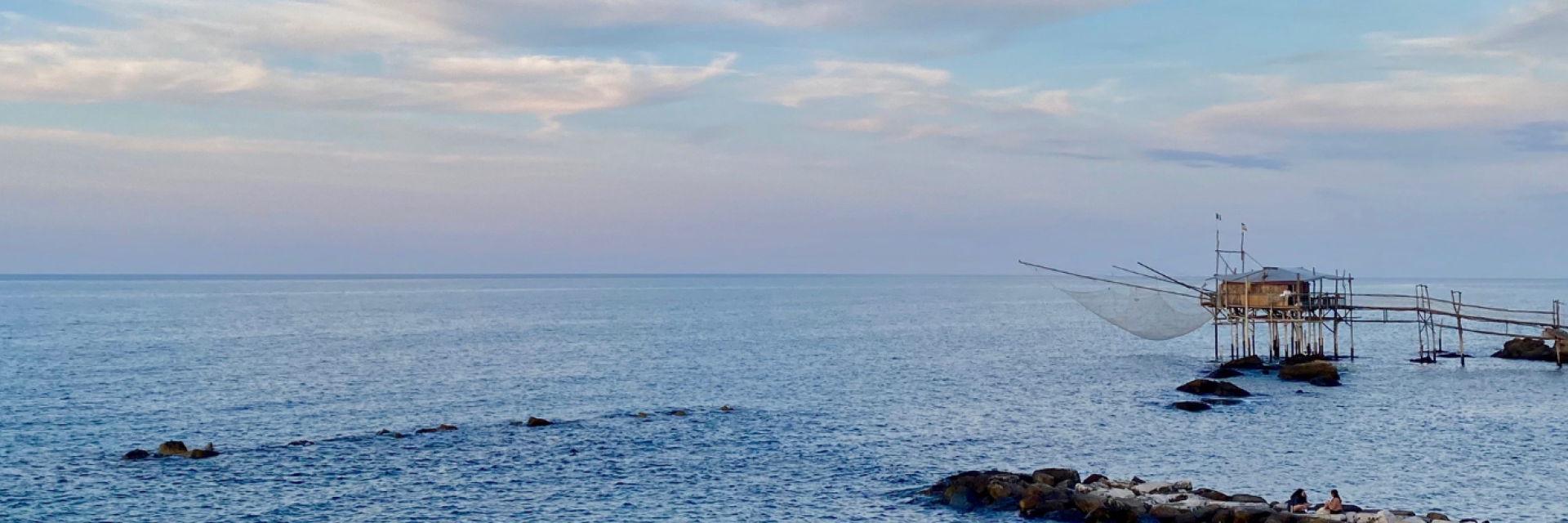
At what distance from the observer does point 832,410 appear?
5666cm

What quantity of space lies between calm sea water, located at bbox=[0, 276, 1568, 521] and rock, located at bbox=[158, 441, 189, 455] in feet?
4.50

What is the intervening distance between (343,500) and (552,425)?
15884mm

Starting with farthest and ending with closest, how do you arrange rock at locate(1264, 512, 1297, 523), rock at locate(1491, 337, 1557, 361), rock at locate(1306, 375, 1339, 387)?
rock at locate(1491, 337, 1557, 361), rock at locate(1306, 375, 1339, 387), rock at locate(1264, 512, 1297, 523)

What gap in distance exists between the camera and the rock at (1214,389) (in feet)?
192

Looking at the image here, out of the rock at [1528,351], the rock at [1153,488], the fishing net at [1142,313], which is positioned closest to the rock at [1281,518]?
the rock at [1153,488]

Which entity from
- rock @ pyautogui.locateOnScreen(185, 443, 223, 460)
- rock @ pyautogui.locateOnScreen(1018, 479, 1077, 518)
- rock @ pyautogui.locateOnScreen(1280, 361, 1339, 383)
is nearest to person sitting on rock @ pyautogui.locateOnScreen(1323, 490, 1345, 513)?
rock @ pyautogui.locateOnScreen(1018, 479, 1077, 518)

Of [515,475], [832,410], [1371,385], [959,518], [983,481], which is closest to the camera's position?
[959,518]

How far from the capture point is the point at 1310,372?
6475cm

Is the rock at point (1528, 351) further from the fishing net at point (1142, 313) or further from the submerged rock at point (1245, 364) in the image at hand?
the fishing net at point (1142, 313)

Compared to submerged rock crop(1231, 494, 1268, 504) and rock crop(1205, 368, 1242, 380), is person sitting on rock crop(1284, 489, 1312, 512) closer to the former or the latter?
submerged rock crop(1231, 494, 1268, 504)

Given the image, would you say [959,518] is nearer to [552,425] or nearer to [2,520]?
[552,425]

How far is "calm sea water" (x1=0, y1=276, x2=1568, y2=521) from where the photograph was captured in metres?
35.8

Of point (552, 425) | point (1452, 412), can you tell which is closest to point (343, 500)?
point (552, 425)

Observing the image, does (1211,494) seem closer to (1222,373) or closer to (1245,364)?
(1222,373)
